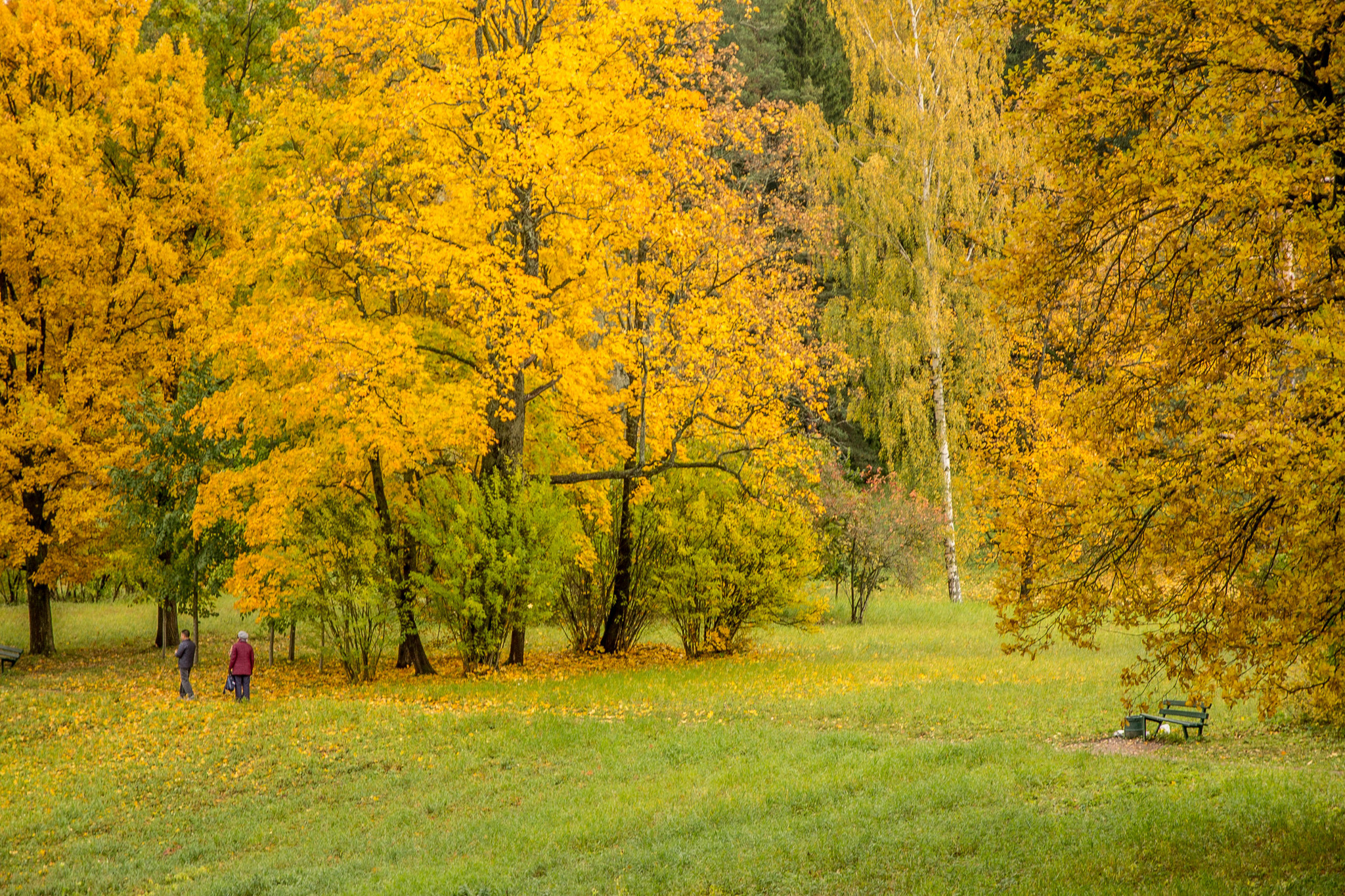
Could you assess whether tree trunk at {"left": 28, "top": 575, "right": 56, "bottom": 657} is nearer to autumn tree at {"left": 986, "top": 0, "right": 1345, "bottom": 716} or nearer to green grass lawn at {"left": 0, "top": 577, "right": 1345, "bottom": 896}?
green grass lawn at {"left": 0, "top": 577, "right": 1345, "bottom": 896}


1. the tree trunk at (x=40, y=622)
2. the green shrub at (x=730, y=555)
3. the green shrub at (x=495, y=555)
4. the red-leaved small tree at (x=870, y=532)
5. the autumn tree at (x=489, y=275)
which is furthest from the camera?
the red-leaved small tree at (x=870, y=532)

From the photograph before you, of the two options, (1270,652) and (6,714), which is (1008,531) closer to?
(1270,652)

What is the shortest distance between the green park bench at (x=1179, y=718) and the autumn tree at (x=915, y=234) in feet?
55.6

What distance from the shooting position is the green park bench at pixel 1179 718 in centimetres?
1157

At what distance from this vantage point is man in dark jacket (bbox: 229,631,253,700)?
1672cm

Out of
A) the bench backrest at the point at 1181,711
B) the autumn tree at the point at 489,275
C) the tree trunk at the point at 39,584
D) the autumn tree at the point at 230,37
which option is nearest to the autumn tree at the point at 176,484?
the autumn tree at the point at 489,275

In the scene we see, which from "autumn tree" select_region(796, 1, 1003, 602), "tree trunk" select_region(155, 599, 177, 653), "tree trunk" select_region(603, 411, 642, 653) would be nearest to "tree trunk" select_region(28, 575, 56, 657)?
"tree trunk" select_region(155, 599, 177, 653)

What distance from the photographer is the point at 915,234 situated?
100 feet

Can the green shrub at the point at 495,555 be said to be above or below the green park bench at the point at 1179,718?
above

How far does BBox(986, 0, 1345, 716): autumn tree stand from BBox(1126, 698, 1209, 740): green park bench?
162 inches

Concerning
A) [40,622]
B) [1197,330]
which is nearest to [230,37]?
[40,622]

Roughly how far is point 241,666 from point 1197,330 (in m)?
15.0

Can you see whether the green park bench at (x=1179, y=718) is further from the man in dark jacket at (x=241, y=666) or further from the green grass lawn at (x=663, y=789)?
the man in dark jacket at (x=241, y=666)

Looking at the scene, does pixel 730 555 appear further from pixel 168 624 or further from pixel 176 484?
pixel 168 624
